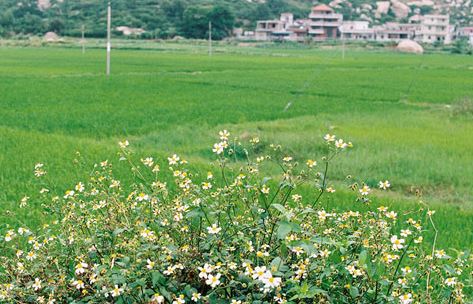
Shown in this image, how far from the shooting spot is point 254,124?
14055mm

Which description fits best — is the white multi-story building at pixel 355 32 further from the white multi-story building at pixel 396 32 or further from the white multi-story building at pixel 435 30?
the white multi-story building at pixel 435 30

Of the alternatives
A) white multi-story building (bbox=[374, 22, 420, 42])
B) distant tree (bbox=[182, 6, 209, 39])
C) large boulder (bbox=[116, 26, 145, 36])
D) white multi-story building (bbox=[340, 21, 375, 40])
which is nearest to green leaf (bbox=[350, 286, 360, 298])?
distant tree (bbox=[182, 6, 209, 39])

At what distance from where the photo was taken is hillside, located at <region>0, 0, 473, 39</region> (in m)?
86.1

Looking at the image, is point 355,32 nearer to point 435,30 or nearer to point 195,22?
point 435,30

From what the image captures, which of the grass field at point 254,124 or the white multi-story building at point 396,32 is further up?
the white multi-story building at point 396,32

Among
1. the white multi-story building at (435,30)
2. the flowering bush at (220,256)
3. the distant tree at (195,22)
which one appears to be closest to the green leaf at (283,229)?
the flowering bush at (220,256)

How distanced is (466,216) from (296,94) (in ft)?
51.8

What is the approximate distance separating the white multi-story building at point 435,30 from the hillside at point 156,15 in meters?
22.0

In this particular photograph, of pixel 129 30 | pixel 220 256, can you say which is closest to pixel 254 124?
pixel 220 256

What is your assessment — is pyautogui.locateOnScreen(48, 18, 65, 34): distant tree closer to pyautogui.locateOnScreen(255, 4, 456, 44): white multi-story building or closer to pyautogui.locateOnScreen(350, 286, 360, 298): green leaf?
pyautogui.locateOnScreen(255, 4, 456, 44): white multi-story building

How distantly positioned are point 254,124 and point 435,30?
93.1 meters

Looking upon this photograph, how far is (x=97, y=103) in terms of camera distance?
17.9m

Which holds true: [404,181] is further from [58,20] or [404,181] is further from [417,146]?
[58,20]

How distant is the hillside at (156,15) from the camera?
8606cm
